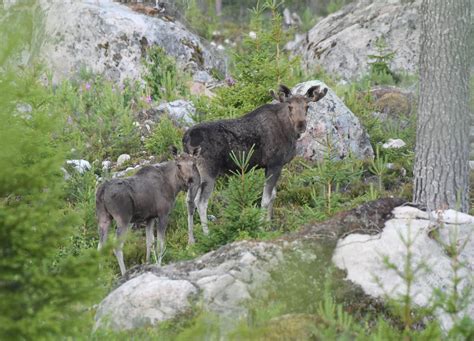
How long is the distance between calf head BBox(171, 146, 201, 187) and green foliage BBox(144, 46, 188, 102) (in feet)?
20.1

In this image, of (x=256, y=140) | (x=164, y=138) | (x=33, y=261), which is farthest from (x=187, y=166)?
(x=33, y=261)

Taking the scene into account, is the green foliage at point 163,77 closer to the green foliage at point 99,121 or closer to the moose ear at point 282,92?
the green foliage at point 99,121

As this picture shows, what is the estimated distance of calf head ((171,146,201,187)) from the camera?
10836 millimetres

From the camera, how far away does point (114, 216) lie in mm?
9859

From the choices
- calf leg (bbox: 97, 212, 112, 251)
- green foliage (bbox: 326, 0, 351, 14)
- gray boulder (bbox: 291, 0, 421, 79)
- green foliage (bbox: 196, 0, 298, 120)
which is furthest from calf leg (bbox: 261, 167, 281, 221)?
green foliage (bbox: 326, 0, 351, 14)

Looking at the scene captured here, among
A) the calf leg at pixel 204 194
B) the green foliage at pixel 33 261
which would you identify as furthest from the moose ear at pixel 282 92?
the green foliage at pixel 33 261

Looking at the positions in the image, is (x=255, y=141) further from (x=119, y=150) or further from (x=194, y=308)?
(x=194, y=308)

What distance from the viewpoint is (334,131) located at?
1433 cm

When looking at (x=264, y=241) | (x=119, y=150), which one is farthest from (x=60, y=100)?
(x=264, y=241)

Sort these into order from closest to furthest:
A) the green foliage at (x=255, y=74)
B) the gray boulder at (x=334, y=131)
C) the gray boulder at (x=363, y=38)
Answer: the green foliage at (x=255, y=74), the gray boulder at (x=334, y=131), the gray boulder at (x=363, y=38)

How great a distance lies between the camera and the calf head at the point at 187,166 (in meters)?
10.8

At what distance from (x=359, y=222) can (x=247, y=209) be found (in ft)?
5.92

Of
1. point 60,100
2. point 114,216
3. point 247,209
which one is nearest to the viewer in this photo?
point 247,209

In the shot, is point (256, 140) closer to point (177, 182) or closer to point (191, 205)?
point (191, 205)
